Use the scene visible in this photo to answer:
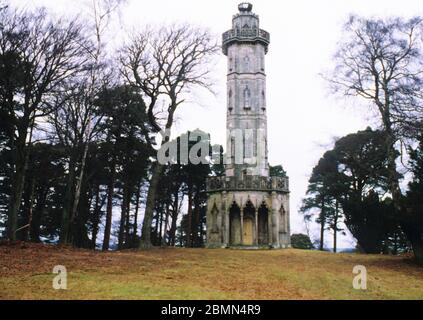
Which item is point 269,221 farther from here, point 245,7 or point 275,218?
point 245,7

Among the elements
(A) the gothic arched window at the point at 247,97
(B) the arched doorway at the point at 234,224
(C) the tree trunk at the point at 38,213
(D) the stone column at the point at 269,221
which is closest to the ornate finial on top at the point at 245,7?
(A) the gothic arched window at the point at 247,97

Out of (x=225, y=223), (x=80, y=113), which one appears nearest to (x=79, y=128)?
(x=80, y=113)

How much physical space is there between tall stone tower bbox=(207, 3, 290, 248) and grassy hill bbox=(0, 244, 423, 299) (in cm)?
1478

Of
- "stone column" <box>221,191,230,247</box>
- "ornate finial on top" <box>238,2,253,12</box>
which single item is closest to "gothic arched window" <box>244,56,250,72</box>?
"ornate finial on top" <box>238,2,253,12</box>

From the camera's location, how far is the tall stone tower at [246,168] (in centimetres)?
3322

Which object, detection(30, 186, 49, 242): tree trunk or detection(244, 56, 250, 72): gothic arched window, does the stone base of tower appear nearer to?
detection(244, 56, 250, 72): gothic arched window

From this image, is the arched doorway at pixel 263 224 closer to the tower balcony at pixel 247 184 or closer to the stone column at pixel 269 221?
the stone column at pixel 269 221

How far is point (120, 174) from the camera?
37844 mm

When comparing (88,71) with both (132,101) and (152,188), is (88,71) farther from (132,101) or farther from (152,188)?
(132,101)

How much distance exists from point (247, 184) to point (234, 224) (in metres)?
3.81

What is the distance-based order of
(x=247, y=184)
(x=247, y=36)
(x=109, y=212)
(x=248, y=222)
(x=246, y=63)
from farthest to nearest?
1. (x=247, y=36)
2. (x=246, y=63)
3. (x=248, y=222)
4. (x=247, y=184)
5. (x=109, y=212)

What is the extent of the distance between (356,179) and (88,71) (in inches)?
1145

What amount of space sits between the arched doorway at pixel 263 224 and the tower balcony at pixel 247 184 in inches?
74.1

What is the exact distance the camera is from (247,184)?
3353 cm
